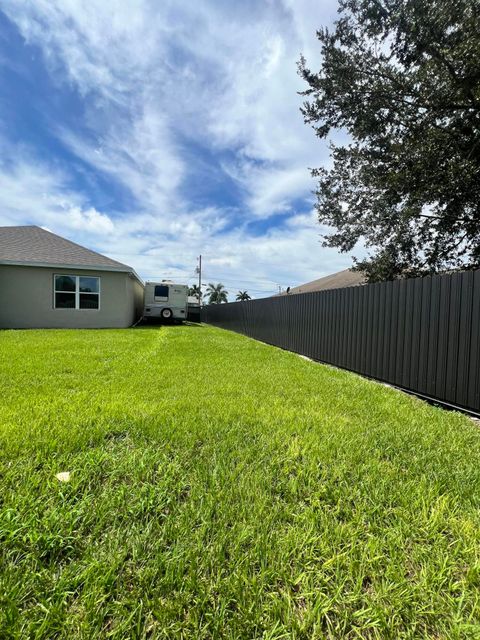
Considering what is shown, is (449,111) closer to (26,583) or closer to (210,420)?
(210,420)

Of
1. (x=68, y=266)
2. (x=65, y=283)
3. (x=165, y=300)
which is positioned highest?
(x=68, y=266)

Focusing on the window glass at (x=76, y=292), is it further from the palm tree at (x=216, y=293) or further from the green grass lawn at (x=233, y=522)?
the palm tree at (x=216, y=293)

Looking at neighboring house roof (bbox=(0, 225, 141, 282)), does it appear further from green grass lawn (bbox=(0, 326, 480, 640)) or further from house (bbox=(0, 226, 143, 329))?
green grass lawn (bbox=(0, 326, 480, 640))

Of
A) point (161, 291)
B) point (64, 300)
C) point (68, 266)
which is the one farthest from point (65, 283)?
point (161, 291)

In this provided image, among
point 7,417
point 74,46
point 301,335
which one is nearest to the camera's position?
point 7,417

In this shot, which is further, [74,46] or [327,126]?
[327,126]

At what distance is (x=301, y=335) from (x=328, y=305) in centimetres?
161

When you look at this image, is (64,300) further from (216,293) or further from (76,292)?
(216,293)

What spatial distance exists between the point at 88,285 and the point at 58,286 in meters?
1.09

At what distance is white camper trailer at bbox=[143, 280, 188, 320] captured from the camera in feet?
54.4

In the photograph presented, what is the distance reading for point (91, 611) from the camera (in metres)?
1.14

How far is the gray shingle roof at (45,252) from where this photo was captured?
39.4ft

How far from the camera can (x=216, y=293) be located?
195ft

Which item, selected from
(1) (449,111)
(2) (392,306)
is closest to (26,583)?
(2) (392,306)
